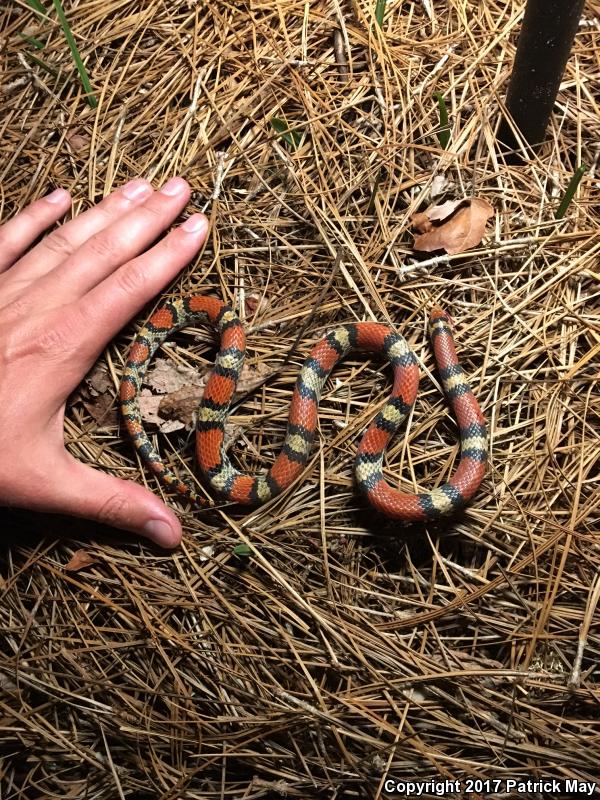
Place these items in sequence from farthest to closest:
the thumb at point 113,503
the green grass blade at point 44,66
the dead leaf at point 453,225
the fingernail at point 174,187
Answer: the green grass blade at point 44,66 → the fingernail at point 174,187 → the dead leaf at point 453,225 → the thumb at point 113,503

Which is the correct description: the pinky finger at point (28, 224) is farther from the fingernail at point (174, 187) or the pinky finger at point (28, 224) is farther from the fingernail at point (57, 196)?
the fingernail at point (174, 187)

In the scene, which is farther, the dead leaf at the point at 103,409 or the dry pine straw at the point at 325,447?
the dead leaf at the point at 103,409

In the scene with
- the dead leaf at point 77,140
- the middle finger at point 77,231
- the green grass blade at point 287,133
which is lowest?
the green grass blade at point 287,133

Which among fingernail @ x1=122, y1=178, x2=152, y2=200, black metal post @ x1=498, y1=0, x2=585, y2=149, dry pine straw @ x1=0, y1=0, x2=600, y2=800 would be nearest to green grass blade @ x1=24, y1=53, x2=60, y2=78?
dry pine straw @ x1=0, y1=0, x2=600, y2=800

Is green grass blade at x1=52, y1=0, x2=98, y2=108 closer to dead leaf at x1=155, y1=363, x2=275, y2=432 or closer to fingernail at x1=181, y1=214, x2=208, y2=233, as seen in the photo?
fingernail at x1=181, y1=214, x2=208, y2=233

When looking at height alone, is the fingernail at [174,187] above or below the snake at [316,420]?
above

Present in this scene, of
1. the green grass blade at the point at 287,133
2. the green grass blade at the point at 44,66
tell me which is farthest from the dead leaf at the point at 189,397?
the green grass blade at the point at 44,66
